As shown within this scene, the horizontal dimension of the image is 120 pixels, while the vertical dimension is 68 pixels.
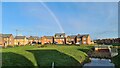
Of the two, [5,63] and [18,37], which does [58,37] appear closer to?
[18,37]

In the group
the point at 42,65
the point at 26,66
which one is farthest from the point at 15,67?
the point at 42,65

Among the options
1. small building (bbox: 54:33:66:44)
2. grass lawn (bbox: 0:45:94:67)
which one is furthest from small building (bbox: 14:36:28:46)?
grass lawn (bbox: 0:45:94:67)

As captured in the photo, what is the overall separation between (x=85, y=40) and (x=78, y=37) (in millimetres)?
5866

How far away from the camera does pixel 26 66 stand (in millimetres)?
25328

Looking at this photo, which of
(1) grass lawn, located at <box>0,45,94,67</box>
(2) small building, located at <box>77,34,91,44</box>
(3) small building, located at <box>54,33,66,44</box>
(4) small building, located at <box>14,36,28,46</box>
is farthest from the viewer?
(3) small building, located at <box>54,33,66,44</box>

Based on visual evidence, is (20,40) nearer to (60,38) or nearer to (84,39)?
(60,38)

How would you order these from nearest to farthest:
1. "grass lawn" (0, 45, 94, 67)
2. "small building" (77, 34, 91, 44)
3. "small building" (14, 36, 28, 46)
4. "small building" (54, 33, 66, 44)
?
"grass lawn" (0, 45, 94, 67) → "small building" (77, 34, 91, 44) → "small building" (14, 36, 28, 46) → "small building" (54, 33, 66, 44)

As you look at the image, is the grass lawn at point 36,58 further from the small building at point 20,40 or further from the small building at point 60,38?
the small building at point 60,38

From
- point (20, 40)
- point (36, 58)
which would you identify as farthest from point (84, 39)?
point (36, 58)

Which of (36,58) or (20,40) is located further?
(20,40)

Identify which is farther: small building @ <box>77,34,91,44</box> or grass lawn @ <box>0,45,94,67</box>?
small building @ <box>77,34,91,44</box>

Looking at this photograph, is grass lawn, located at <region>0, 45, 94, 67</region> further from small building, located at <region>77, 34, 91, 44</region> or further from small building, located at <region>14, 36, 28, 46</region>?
small building, located at <region>14, 36, 28, 46</region>

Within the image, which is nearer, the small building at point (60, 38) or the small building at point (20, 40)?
the small building at point (20, 40)

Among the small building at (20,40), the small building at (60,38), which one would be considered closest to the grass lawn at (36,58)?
the small building at (20,40)
